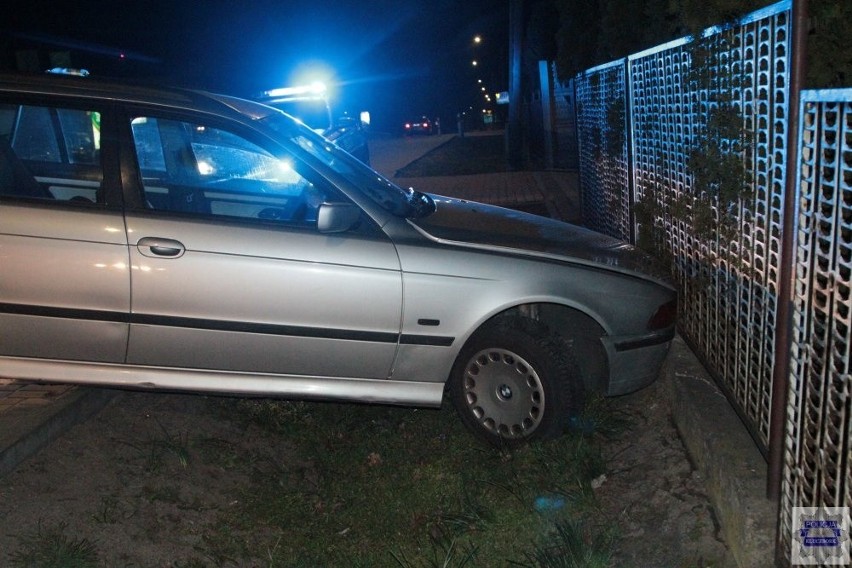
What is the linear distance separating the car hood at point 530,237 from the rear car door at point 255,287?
19.2 inches

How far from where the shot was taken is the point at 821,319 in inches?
119

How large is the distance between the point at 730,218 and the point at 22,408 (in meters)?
3.75

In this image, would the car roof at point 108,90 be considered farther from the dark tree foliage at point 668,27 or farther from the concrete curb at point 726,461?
the concrete curb at point 726,461

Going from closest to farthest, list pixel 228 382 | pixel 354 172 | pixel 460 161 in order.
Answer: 1. pixel 228 382
2. pixel 354 172
3. pixel 460 161

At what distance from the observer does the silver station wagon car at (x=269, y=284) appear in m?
4.48

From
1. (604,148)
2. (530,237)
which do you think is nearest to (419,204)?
(530,237)

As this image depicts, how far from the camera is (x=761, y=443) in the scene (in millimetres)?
3787

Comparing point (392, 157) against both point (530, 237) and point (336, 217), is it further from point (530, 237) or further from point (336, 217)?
point (336, 217)

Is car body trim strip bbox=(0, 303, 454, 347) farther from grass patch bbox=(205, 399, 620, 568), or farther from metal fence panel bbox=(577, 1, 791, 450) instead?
metal fence panel bbox=(577, 1, 791, 450)

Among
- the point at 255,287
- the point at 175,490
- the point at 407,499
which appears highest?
the point at 255,287

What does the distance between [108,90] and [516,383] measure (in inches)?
103

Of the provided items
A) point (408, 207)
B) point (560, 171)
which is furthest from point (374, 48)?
point (408, 207)

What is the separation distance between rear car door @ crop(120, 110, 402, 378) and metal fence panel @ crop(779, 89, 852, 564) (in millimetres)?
A: 2070

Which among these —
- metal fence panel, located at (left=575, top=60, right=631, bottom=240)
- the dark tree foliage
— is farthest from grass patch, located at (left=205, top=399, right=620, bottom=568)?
metal fence panel, located at (left=575, top=60, right=631, bottom=240)
